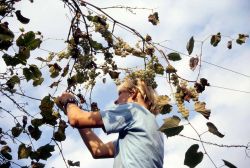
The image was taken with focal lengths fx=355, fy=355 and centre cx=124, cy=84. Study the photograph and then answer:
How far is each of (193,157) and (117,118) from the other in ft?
4.50

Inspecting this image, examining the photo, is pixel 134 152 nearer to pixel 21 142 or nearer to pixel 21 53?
pixel 21 142

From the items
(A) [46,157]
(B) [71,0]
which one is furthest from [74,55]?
(A) [46,157]

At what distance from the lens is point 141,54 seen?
2.98m

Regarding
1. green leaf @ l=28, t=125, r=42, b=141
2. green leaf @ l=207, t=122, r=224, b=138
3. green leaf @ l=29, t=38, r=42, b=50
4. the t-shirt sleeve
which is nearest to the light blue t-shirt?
the t-shirt sleeve

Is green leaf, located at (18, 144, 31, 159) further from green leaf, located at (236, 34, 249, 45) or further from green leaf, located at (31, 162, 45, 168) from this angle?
green leaf, located at (236, 34, 249, 45)

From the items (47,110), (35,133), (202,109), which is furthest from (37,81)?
(202,109)

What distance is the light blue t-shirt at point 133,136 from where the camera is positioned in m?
2.87

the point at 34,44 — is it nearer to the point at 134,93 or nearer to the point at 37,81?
the point at 37,81

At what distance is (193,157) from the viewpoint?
163 centimetres

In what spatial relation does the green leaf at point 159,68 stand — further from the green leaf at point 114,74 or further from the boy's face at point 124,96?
the boy's face at point 124,96

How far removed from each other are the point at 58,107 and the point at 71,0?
3.17ft

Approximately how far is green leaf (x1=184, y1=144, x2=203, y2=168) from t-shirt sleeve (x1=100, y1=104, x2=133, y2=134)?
1.32m

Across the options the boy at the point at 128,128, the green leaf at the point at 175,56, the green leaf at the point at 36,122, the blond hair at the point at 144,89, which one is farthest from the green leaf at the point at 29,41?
the blond hair at the point at 144,89

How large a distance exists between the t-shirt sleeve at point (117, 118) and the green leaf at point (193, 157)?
4.32 ft
